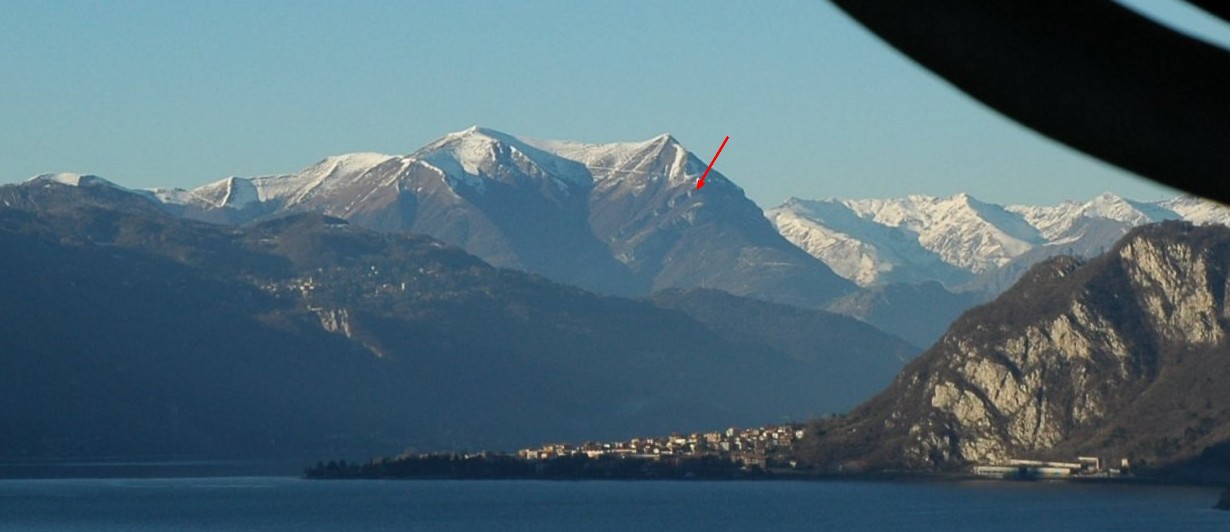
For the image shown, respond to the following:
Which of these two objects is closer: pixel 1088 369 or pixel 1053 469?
pixel 1053 469

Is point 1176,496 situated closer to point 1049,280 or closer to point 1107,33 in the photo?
point 1049,280

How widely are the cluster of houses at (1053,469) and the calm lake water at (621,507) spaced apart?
7.25 feet

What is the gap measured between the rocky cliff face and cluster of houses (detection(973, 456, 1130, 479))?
1.25 metres

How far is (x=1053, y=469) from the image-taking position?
156000 millimetres

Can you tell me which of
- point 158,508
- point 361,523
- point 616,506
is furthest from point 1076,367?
point 158,508

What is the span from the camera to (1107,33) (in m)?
4.28

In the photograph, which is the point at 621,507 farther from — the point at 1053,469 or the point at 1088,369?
the point at 1088,369

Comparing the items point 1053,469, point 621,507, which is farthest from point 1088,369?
point 621,507

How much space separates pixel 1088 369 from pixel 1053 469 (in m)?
7.23

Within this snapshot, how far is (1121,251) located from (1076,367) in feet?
32.4

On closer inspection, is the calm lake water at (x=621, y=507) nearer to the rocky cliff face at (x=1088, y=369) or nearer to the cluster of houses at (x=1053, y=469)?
the cluster of houses at (x=1053, y=469)

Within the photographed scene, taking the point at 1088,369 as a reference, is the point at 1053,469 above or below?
below

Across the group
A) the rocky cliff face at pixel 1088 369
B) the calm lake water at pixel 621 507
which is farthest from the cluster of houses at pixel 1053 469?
the calm lake water at pixel 621 507

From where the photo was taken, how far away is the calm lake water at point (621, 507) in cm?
12762
